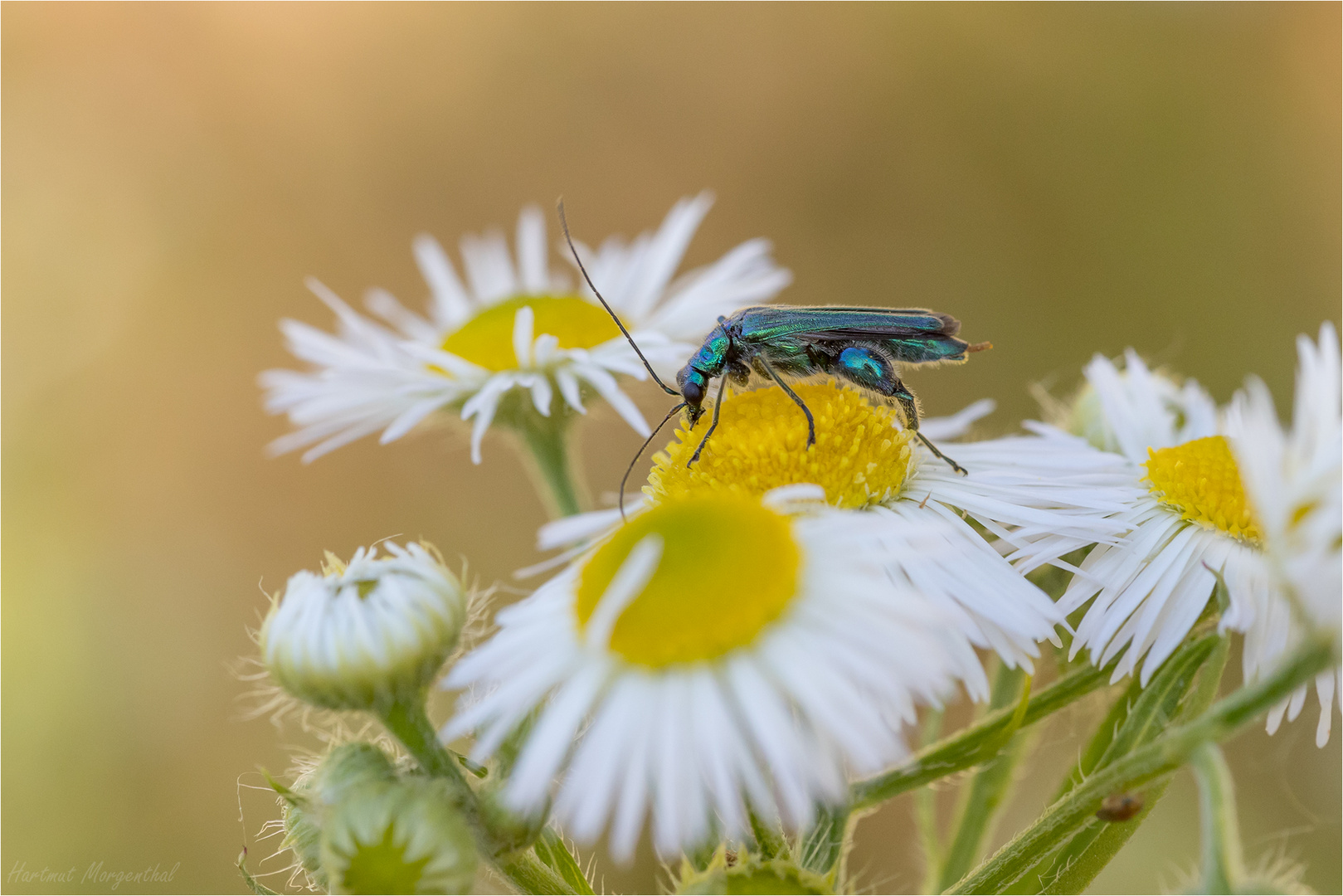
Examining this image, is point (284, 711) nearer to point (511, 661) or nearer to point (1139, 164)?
point (511, 661)

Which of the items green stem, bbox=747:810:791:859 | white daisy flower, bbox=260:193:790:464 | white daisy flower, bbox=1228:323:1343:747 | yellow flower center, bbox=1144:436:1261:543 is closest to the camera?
white daisy flower, bbox=1228:323:1343:747

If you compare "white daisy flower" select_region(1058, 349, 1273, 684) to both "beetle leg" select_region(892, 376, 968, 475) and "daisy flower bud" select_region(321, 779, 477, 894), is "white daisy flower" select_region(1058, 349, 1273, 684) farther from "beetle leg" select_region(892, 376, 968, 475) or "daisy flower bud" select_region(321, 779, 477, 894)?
"daisy flower bud" select_region(321, 779, 477, 894)

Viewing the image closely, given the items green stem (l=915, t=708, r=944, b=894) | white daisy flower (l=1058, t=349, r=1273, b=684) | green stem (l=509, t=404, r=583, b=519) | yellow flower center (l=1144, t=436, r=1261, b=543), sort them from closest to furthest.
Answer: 1. white daisy flower (l=1058, t=349, r=1273, b=684)
2. yellow flower center (l=1144, t=436, r=1261, b=543)
3. green stem (l=915, t=708, r=944, b=894)
4. green stem (l=509, t=404, r=583, b=519)

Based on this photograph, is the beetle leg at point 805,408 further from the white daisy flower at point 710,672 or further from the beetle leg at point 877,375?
Answer: the white daisy flower at point 710,672

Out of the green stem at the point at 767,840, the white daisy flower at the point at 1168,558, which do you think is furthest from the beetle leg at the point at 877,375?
the green stem at the point at 767,840

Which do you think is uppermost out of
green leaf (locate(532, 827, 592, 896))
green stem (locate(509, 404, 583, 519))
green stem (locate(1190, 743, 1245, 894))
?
green stem (locate(509, 404, 583, 519))

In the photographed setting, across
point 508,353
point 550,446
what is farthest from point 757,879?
point 508,353

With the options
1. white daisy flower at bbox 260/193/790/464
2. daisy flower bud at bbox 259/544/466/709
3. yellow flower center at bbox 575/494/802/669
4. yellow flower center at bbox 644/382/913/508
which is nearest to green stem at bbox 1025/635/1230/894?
yellow flower center at bbox 644/382/913/508

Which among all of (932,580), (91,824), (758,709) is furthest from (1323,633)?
(91,824)
